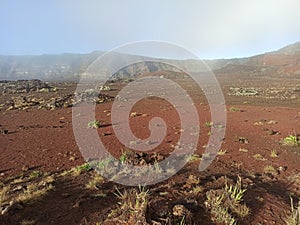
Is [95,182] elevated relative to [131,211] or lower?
lower

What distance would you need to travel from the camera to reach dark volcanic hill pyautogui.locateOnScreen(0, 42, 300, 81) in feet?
277

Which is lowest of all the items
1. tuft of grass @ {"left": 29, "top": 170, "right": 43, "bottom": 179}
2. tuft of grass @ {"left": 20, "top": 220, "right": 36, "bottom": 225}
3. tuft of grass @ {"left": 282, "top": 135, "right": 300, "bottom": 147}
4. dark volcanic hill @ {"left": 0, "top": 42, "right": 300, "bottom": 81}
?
dark volcanic hill @ {"left": 0, "top": 42, "right": 300, "bottom": 81}

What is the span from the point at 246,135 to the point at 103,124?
25.5 ft

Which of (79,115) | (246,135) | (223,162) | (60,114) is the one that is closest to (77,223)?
(223,162)

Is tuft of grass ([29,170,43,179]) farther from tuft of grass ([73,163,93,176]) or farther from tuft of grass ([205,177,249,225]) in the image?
tuft of grass ([205,177,249,225])

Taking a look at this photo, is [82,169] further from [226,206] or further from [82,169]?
[226,206]

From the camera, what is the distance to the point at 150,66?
13112 centimetres

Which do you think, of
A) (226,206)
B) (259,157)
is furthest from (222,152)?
(226,206)

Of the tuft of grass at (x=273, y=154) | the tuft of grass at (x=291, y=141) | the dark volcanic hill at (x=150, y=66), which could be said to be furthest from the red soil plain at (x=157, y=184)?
the dark volcanic hill at (x=150, y=66)

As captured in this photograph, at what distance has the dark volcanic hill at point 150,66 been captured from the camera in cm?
8442

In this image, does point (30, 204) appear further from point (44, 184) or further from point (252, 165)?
point (252, 165)

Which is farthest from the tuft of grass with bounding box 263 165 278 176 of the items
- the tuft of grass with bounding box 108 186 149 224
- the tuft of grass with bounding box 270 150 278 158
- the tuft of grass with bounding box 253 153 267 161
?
the tuft of grass with bounding box 108 186 149 224

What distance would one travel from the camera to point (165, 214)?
5219 millimetres

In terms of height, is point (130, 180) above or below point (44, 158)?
above
